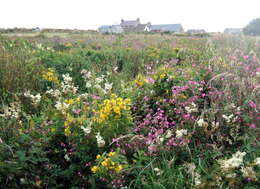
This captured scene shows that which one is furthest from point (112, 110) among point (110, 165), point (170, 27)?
point (170, 27)

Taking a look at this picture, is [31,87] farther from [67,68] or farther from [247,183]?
[247,183]

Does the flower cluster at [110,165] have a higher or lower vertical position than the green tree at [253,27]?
lower

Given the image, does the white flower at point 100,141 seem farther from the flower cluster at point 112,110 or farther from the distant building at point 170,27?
the distant building at point 170,27

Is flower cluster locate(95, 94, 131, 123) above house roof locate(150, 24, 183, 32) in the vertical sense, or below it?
below

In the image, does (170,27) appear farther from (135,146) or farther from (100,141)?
(100,141)

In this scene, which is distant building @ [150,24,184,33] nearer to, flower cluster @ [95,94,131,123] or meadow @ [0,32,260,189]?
meadow @ [0,32,260,189]

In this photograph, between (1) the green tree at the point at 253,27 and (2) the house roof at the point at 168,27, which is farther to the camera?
(2) the house roof at the point at 168,27

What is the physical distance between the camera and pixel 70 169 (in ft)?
7.79

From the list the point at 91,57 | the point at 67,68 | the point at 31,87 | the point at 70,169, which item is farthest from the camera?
the point at 91,57

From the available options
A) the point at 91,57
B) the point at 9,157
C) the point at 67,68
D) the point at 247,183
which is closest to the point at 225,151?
the point at 247,183

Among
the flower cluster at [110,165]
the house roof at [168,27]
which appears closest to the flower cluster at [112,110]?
the flower cluster at [110,165]

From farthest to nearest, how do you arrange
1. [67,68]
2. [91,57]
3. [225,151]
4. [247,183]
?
[91,57]
[67,68]
[225,151]
[247,183]

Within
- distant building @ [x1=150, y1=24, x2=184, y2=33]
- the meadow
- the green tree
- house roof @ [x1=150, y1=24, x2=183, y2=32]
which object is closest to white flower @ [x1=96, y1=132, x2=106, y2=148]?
the meadow

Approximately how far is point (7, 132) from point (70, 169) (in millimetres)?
759
